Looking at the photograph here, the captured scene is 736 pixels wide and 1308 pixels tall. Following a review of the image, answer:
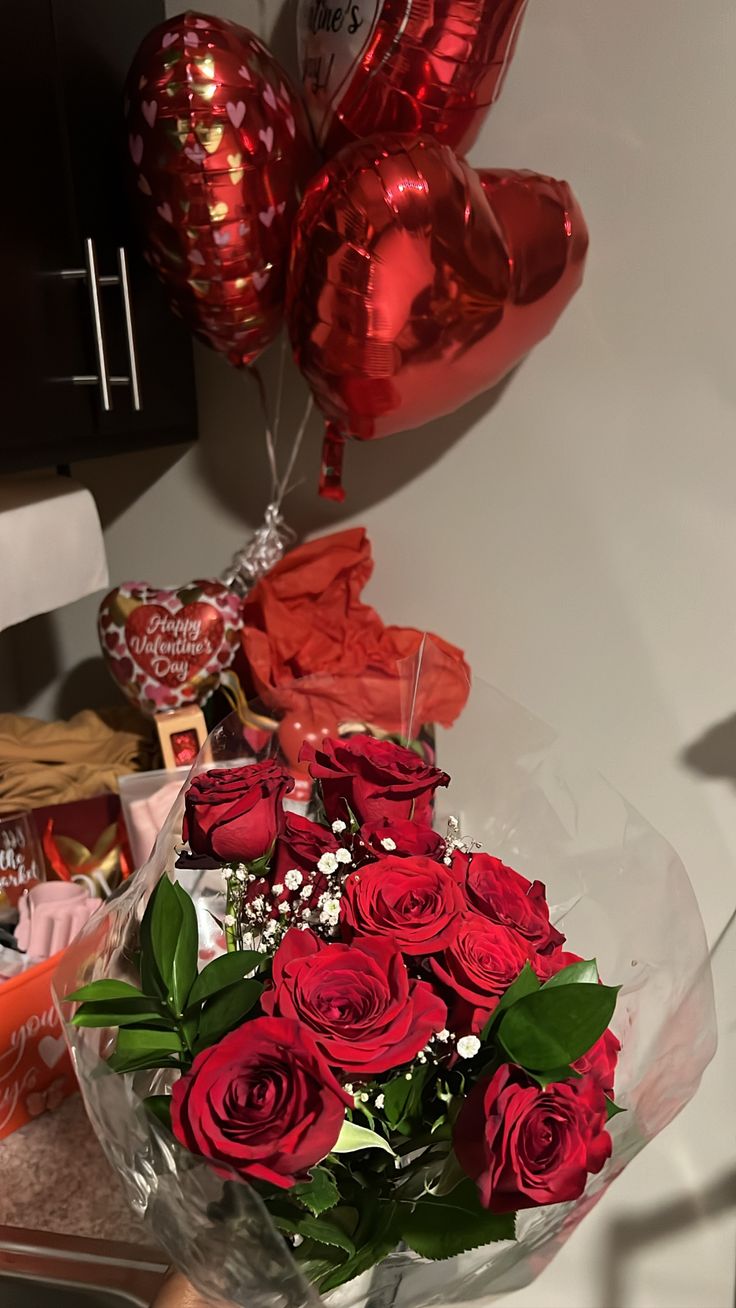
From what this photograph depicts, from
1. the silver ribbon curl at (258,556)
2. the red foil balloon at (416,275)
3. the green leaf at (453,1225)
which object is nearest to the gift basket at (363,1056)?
the green leaf at (453,1225)

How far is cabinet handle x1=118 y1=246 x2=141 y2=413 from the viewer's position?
1.03m

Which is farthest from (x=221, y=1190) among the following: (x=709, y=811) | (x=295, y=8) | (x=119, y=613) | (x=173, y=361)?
(x=295, y=8)

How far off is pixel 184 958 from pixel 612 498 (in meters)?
0.83

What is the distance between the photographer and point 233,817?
1.78 ft

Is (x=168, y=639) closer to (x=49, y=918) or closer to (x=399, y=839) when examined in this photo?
(x=49, y=918)

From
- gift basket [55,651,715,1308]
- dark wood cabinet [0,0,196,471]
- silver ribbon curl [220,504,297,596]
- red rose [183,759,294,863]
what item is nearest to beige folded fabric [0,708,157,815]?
silver ribbon curl [220,504,297,596]

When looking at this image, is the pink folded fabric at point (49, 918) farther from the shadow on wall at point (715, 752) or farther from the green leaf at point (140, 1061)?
the shadow on wall at point (715, 752)

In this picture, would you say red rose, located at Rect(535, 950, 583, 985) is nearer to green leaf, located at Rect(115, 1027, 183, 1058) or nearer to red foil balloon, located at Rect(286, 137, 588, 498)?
green leaf, located at Rect(115, 1027, 183, 1058)

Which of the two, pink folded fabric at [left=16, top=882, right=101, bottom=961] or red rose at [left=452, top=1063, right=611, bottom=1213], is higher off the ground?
red rose at [left=452, top=1063, right=611, bottom=1213]

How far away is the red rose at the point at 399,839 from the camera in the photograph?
560 millimetres

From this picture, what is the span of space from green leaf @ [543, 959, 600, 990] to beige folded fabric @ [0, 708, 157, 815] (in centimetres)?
72

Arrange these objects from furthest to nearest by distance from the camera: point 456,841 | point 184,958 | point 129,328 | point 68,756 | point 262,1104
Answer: point 68,756 < point 129,328 < point 456,841 < point 184,958 < point 262,1104

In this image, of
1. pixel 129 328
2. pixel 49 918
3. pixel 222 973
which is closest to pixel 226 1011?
pixel 222 973

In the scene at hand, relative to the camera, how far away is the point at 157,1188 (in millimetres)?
505
